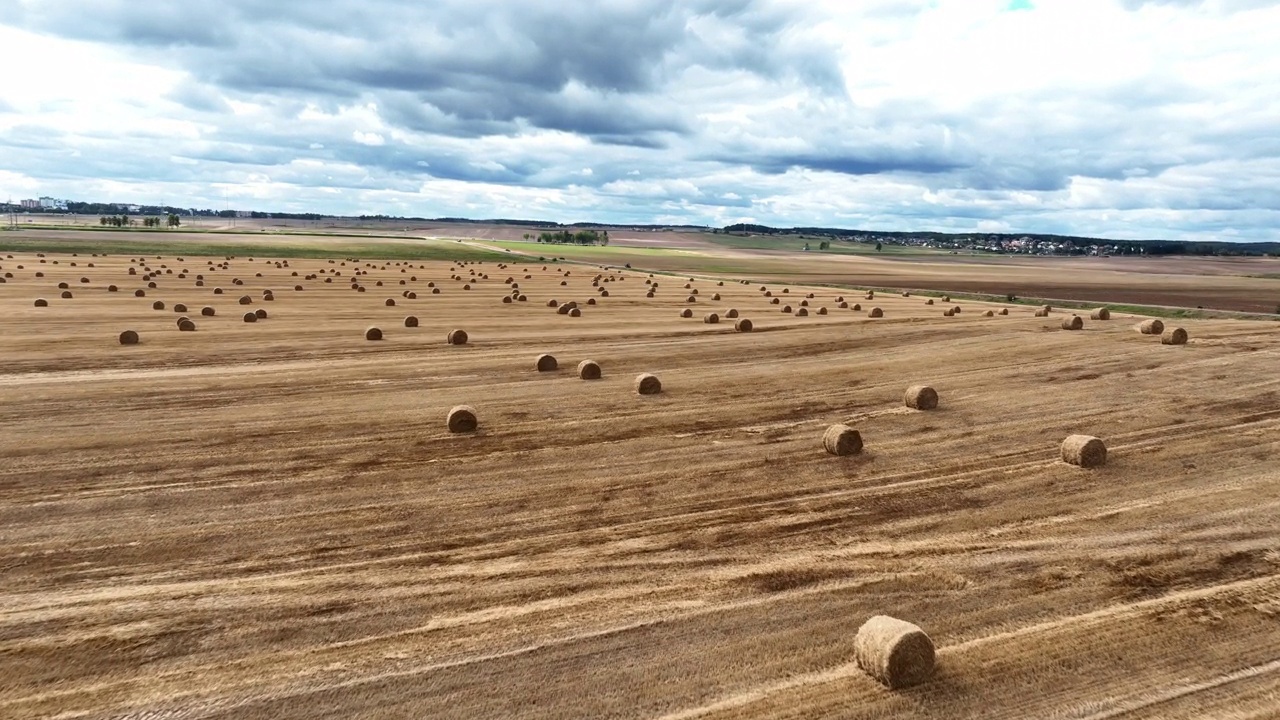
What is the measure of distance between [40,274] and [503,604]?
47965mm

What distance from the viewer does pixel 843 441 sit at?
12.5 meters

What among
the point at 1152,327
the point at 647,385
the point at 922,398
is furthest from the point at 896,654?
the point at 1152,327

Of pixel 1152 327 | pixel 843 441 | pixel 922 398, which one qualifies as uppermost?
pixel 1152 327

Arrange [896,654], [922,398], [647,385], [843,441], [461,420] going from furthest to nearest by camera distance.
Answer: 1. [647,385]
2. [922,398]
3. [461,420]
4. [843,441]
5. [896,654]

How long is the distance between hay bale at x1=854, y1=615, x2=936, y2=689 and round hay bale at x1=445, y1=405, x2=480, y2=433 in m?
7.93

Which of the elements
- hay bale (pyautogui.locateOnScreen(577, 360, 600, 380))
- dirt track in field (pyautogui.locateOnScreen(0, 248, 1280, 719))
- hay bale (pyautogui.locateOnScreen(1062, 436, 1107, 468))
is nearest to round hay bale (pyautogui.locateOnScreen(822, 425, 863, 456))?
dirt track in field (pyautogui.locateOnScreen(0, 248, 1280, 719))

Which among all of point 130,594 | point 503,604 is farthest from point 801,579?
point 130,594

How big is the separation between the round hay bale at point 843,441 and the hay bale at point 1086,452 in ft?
Answer: 9.48

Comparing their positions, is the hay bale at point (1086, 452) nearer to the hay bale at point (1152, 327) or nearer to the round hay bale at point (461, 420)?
the round hay bale at point (461, 420)

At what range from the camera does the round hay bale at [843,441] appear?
40.9ft

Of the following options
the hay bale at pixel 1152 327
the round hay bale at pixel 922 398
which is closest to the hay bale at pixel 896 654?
the round hay bale at pixel 922 398

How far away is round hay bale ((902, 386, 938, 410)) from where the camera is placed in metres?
15.4

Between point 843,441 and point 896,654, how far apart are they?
6.02 meters

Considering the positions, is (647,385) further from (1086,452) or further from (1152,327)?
(1152,327)
